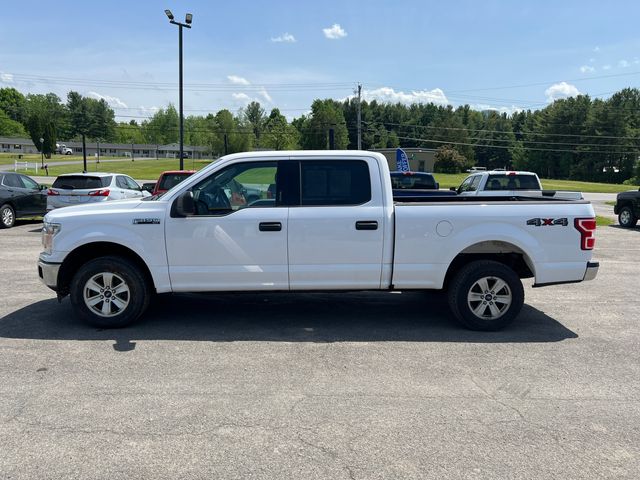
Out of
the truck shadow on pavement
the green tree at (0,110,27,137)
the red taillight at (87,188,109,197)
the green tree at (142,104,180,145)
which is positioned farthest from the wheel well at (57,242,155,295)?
the green tree at (0,110,27,137)

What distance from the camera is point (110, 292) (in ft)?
18.3

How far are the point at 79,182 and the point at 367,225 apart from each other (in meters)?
11.3

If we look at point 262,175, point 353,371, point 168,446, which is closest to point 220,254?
point 262,175

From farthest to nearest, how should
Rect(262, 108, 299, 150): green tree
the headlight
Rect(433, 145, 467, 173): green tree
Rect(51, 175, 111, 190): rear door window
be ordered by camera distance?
Rect(433, 145, 467, 173): green tree
Rect(262, 108, 299, 150): green tree
Rect(51, 175, 111, 190): rear door window
the headlight

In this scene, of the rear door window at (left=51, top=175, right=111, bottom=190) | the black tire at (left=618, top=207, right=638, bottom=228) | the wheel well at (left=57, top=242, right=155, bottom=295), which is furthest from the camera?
the black tire at (left=618, top=207, right=638, bottom=228)

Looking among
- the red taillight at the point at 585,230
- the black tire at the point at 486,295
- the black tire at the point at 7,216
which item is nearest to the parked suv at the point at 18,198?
the black tire at the point at 7,216

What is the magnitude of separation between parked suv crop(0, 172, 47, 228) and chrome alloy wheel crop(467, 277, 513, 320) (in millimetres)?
14068

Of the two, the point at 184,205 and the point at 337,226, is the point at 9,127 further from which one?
the point at 337,226

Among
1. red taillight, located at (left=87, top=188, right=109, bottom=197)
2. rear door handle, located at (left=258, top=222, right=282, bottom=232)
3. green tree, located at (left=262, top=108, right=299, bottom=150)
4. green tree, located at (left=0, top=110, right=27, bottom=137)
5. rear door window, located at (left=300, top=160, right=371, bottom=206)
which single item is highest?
green tree, located at (left=0, top=110, right=27, bottom=137)

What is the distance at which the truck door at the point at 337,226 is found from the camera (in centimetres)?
544

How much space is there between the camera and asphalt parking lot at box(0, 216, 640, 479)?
124 inches

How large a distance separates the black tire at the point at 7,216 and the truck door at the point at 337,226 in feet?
41.5

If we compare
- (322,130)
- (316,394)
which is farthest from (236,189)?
(322,130)

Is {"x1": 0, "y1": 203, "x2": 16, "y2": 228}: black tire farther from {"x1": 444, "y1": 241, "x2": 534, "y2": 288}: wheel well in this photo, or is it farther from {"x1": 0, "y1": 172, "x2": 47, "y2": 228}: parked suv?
{"x1": 444, "y1": 241, "x2": 534, "y2": 288}: wheel well
